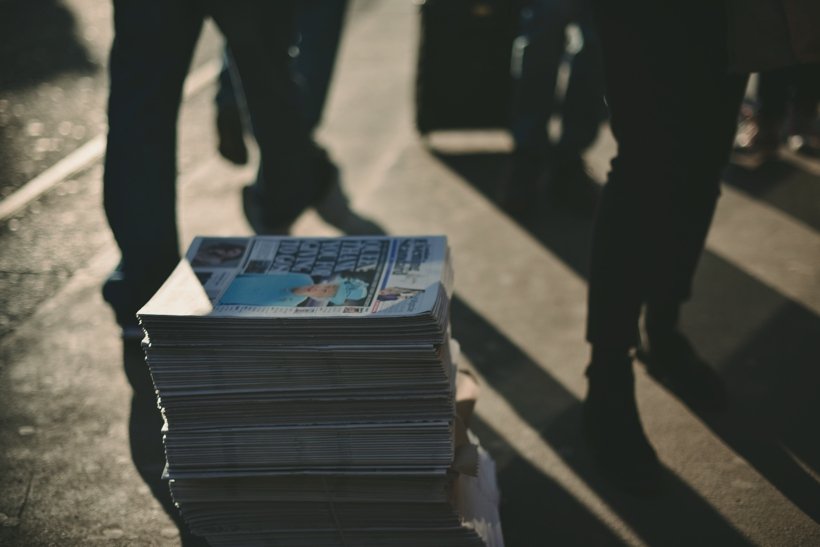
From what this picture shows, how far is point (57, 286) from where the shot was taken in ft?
8.87

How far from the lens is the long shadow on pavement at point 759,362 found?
1.99 metres

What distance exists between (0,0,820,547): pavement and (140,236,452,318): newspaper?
60 cm

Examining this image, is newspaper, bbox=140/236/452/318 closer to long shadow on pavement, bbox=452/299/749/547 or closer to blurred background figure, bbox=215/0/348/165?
long shadow on pavement, bbox=452/299/749/547

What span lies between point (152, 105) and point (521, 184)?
1570mm

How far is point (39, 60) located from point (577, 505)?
4.14m

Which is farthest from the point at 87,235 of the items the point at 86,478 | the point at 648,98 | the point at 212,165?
the point at 648,98

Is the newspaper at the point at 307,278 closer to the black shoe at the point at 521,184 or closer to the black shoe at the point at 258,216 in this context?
the black shoe at the point at 258,216

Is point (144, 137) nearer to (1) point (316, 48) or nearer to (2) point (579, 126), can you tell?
(1) point (316, 48)

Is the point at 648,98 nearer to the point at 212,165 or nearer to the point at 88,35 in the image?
the point at 212,165

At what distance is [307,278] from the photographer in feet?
5.31

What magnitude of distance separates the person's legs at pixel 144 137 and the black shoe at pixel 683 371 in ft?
4.46

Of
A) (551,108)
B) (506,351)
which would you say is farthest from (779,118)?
(506,351)

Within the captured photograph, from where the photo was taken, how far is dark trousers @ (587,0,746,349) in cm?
167

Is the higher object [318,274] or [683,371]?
[318,274]
